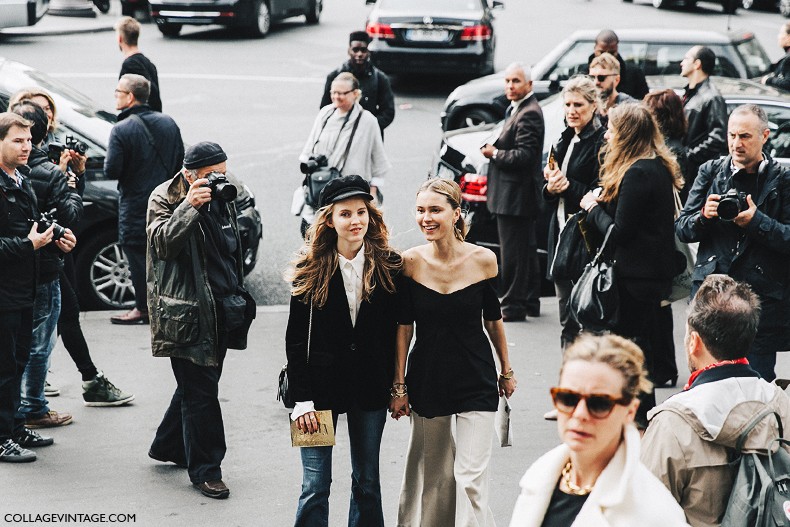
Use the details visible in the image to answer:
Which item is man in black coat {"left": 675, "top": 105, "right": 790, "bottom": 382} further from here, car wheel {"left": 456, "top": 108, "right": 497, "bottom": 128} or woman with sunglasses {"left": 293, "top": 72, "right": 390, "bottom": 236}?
car wheel {"left": 456, "top": 108, "right": 497, "bottom": 128}

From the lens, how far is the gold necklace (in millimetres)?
3104

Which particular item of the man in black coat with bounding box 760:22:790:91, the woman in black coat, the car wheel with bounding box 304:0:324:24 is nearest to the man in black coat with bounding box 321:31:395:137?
the woman in black coat

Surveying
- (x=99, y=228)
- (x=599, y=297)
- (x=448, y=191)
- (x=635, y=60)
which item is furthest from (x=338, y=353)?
(x=635, y=60)

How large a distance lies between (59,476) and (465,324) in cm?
252

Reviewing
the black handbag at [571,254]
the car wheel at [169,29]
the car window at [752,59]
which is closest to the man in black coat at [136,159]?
the black handbag at [571,254]

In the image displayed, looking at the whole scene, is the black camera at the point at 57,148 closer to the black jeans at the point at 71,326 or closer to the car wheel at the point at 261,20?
the black jeans at the point at 71,326

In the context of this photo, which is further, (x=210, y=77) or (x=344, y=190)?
(x=210, y=77)

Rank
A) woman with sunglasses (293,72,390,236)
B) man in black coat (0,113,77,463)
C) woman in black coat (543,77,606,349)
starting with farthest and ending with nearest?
woman with sunglasses (293,72,390,236), woman in black coat (543,77,606,349), man in black coat (0,113,77,463)

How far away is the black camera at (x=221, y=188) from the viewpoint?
18.5 ft

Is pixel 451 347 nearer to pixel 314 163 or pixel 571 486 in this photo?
pixel 571 486

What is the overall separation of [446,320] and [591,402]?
83.6 inches

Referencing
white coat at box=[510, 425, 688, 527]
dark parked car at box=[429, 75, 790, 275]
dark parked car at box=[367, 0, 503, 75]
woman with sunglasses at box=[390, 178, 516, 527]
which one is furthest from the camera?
dark parked car at box=[367, 0, 503, 75]

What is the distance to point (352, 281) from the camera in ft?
16.8

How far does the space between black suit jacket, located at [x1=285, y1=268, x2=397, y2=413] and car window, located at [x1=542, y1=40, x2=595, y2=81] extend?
971 centimetres
